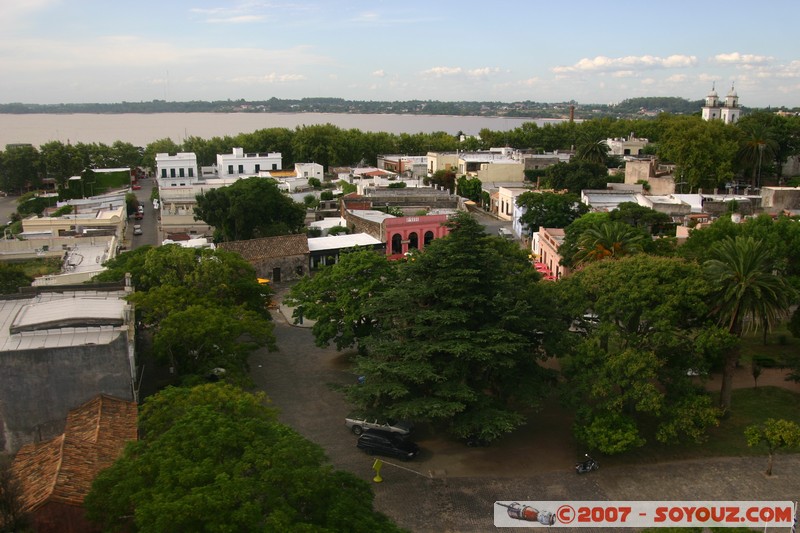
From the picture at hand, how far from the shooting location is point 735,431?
20781 mm

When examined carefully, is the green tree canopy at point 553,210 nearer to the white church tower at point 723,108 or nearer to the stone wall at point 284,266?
the stone wall at point 284,266

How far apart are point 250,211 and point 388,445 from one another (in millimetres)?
26662

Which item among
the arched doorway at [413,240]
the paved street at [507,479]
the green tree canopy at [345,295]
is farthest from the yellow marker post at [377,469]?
the arched doorway at [413,240]

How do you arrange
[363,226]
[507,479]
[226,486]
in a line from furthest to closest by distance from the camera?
[363,226], [507,479], [226,486]

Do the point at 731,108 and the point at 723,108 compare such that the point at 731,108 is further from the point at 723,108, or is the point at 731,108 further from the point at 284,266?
the point at 284,266

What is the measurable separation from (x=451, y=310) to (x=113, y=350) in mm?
9303

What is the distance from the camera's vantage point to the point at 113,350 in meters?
18.3

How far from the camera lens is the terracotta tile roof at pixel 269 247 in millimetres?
37888

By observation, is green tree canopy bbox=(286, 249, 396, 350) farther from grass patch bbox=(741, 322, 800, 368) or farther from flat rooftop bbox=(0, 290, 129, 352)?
grass patch bbox=(741, 322, 800, 368)

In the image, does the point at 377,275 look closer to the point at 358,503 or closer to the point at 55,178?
the point at 358,503

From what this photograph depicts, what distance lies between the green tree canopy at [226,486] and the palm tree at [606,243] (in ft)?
56.6

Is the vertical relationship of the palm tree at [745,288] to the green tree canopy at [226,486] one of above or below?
above

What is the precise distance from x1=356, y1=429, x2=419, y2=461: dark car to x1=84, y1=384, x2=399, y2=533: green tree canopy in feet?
19.3

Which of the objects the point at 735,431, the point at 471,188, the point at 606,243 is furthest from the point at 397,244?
the point at 735,431
